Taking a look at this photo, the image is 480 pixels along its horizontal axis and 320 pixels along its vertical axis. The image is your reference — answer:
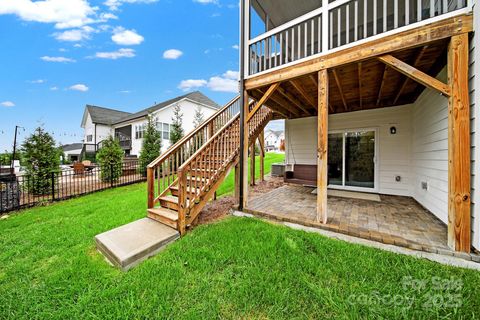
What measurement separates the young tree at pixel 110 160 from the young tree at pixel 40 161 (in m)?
1.55

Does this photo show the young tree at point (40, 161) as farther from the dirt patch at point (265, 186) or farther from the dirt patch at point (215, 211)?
the dirt patch at point (265, 186)

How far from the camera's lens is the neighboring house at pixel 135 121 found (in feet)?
53.8

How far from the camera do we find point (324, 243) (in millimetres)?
2639

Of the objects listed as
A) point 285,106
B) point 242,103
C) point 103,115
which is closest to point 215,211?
point 242,103

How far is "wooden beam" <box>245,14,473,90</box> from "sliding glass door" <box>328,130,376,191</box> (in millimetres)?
3763

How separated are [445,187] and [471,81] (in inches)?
68.5

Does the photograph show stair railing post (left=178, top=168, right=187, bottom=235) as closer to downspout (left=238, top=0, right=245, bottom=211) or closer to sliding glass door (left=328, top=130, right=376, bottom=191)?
downspout (left=238, top=0, right=245, bottom=211)

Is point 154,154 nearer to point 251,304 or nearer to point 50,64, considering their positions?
point 251,304

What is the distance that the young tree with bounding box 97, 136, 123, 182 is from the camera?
801cm

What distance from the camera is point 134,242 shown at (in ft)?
9.06

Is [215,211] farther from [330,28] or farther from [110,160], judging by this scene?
[110,160]

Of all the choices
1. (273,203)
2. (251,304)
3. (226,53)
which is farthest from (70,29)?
(251,304)

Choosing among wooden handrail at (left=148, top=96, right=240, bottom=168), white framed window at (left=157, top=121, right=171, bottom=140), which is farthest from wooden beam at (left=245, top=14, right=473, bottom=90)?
white framed window at (left=157, top=121, right=171, bottom=140)

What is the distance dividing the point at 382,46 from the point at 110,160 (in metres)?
10.0
